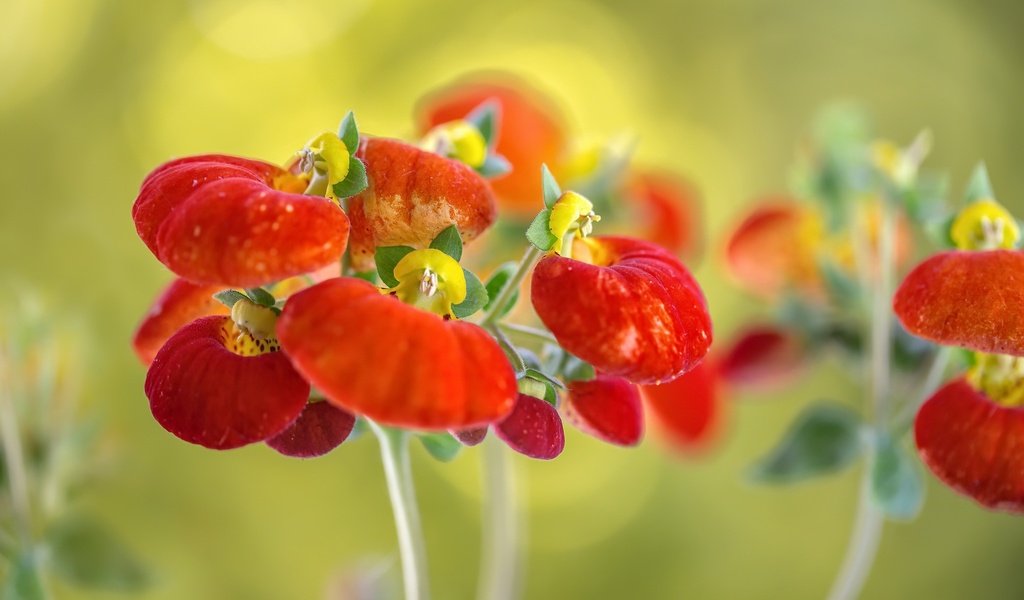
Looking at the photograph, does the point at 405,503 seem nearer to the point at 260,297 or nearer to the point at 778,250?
the point at 260,297

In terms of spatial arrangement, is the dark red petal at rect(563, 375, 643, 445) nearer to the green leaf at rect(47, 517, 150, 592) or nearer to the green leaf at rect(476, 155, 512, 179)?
the green leaf at rect(476, 155, 512, 179)

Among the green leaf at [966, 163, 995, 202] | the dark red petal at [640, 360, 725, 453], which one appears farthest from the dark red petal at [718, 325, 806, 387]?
the green leaf at [966, 163, 995, 202]

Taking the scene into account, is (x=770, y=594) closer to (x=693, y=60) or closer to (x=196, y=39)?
(x=693, y=60)

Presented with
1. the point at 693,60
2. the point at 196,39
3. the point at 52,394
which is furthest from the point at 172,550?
the point at 693,60

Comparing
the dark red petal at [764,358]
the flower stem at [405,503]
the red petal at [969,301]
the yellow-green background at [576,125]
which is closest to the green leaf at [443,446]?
the flower stem at [405,503]

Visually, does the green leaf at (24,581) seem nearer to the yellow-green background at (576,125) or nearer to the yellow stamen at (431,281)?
the yellow stamen at (431,281)

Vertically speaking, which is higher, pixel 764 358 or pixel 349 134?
pixel 349 134

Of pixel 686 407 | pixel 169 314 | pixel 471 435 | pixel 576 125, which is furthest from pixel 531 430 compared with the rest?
pixel 576 125
